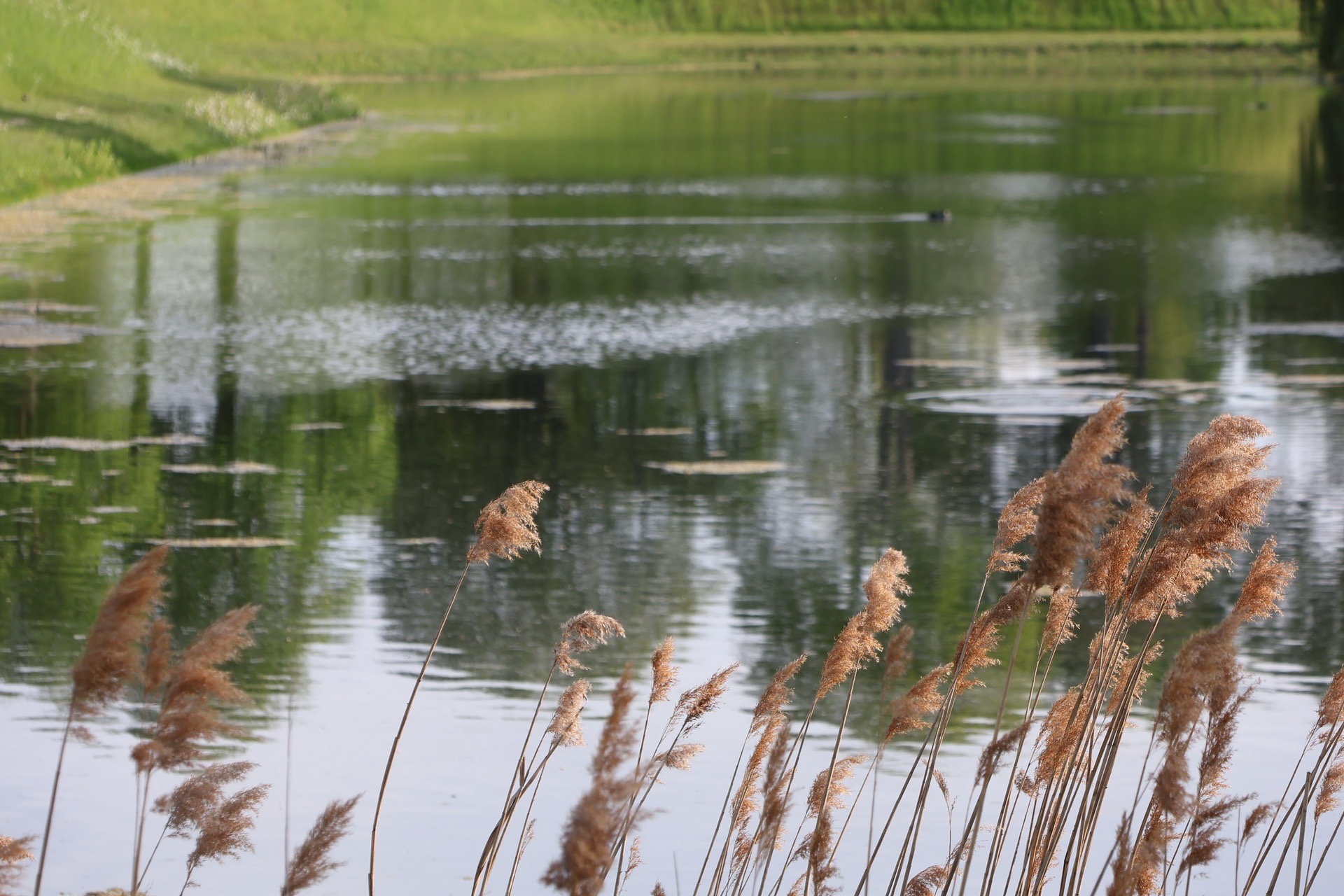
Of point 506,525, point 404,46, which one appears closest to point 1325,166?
point 506,525

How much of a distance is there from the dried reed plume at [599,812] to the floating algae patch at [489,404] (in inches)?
416

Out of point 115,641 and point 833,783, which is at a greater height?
point 115,641

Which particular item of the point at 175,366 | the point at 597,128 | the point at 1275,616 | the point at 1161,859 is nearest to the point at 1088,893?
the point at 1161,859

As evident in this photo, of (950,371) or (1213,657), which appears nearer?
(1213,657)

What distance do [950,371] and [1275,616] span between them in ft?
20.1

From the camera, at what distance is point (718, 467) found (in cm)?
1137

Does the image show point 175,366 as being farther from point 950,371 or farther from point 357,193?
point 357,193

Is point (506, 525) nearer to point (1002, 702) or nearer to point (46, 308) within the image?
point (1002, 702)

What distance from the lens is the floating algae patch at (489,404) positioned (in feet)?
42.9

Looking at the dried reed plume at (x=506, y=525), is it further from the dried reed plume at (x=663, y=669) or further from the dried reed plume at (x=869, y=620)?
the dried reed plume at (x=869, y=620)

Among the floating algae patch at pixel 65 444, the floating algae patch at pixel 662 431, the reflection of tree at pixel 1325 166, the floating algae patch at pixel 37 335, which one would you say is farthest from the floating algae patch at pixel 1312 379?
the reflection of tree at pixel 1325 166

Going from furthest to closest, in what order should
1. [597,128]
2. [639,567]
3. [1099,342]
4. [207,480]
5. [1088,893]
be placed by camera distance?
[597,128] < [1099,342] < [207,480] < [639,567] < [1088,893]

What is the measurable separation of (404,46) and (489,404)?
87694 millimetres

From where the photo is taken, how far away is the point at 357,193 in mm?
28234
